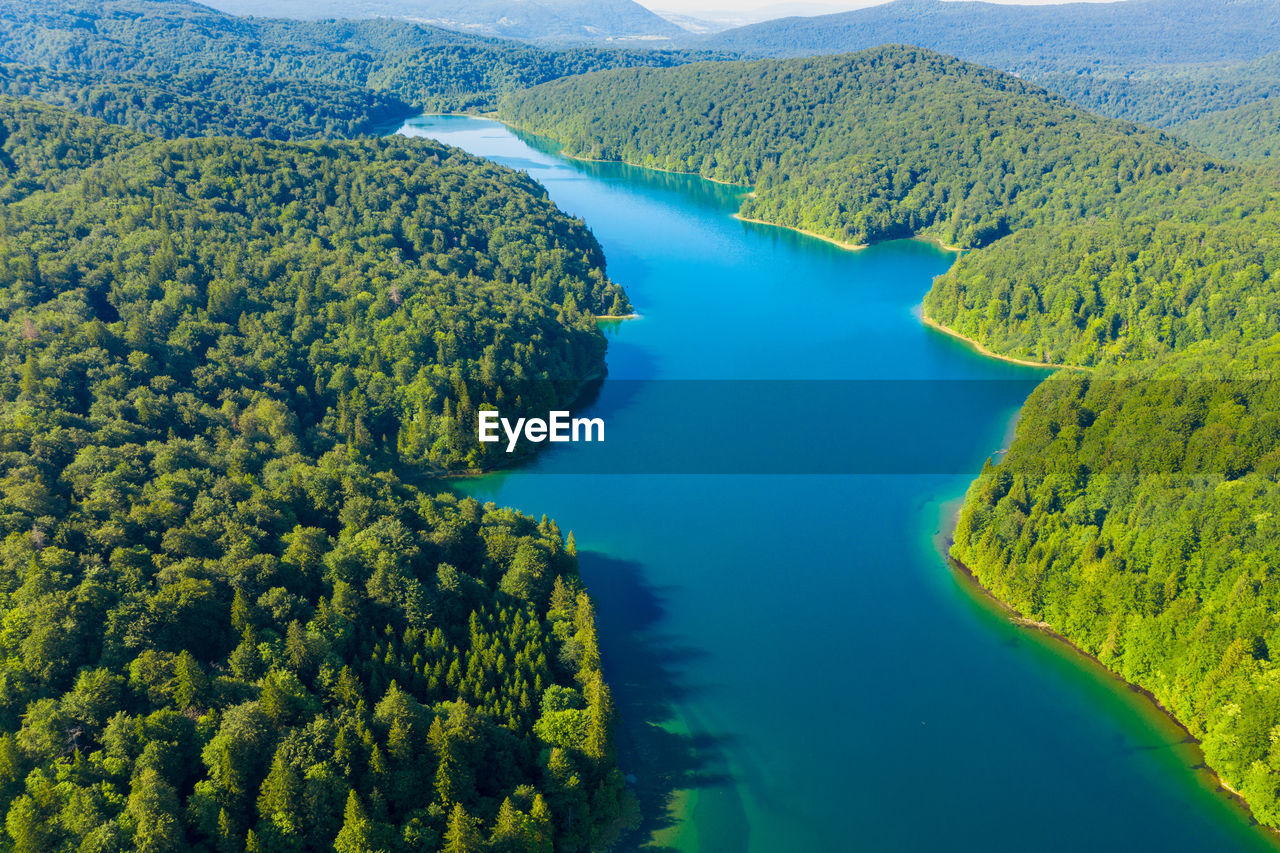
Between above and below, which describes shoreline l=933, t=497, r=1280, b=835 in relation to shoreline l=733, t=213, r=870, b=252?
below

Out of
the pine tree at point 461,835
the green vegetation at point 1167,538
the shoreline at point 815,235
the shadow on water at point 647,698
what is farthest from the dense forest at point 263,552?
the shoreline at point 815,235

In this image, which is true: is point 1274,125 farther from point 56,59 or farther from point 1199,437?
point 56,59

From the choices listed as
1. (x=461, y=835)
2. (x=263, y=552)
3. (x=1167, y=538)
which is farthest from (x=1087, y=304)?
(x=461, y=835)

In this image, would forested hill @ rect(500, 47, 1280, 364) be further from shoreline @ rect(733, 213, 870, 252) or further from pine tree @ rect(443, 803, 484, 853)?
pine tree @ rect(443, 803, 484, 853)

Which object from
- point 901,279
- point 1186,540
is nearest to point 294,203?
point 901,279

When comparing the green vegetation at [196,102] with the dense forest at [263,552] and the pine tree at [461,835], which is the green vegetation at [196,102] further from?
the pine tree at [461,835]

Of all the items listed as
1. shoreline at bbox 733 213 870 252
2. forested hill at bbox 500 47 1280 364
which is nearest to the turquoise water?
forested hill at bbox 500 47 1280 364
